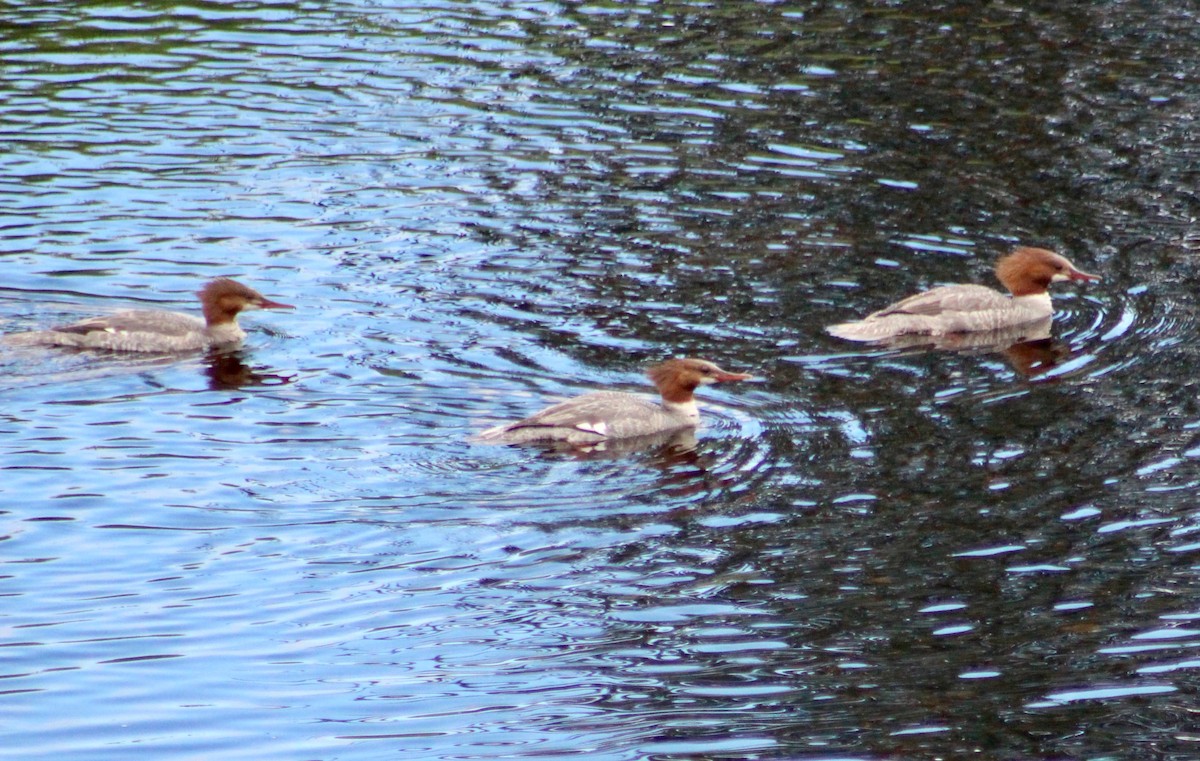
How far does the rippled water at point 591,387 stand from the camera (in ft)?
26.7

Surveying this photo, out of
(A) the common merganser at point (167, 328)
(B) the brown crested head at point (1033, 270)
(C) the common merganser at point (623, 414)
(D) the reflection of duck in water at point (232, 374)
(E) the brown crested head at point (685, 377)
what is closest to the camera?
(C) the common merganser at point (623, 414)

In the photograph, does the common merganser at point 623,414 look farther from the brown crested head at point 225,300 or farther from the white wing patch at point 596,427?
the brown crested head at point 225,300

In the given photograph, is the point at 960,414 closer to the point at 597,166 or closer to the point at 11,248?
the point at 597,166

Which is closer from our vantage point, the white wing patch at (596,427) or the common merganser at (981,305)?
the white wing patch at (596,427)

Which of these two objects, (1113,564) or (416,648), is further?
(1113,564)

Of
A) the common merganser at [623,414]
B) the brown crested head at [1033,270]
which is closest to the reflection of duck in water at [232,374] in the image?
the common merganser at [623,414]

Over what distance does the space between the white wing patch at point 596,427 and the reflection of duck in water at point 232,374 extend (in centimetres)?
239

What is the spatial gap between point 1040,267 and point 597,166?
4617 millimetres

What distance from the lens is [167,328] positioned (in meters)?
13.0

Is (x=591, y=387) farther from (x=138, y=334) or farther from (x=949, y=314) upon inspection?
(x=138, y=334)

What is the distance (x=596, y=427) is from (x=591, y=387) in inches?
40.9

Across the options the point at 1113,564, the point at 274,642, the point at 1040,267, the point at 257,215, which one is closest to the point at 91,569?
the point at 274,642

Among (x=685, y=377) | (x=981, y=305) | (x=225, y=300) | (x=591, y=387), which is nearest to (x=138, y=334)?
(x=225, y=300)

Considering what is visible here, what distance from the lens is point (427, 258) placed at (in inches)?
578
